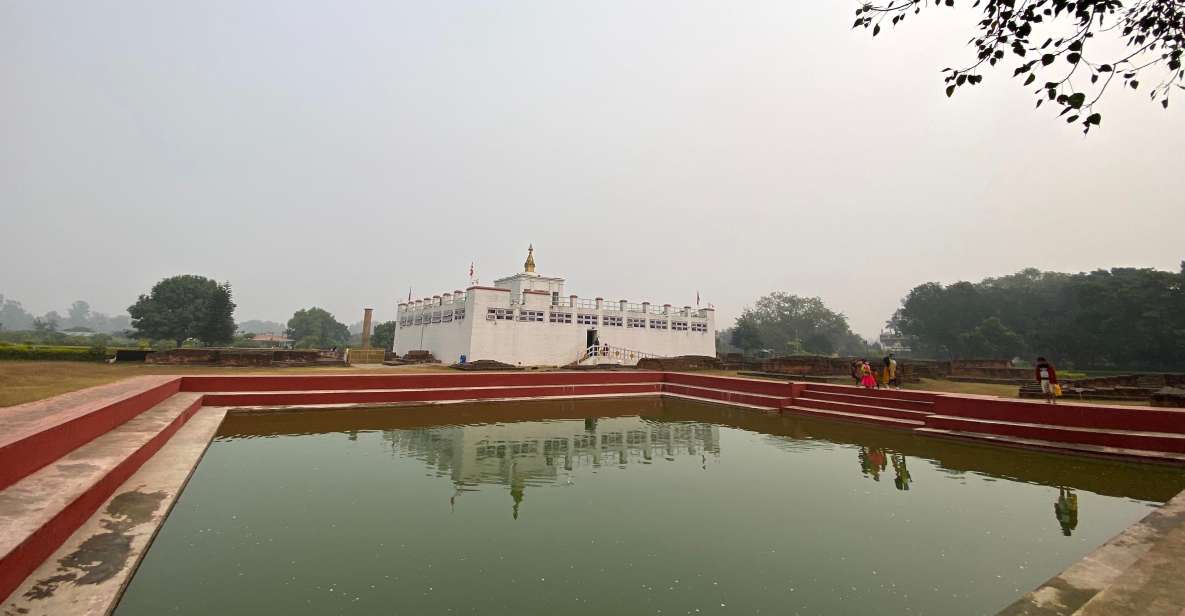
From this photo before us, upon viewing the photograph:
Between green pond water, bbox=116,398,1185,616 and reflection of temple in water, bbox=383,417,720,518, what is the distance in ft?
0.27

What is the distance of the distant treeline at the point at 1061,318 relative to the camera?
36.5 m

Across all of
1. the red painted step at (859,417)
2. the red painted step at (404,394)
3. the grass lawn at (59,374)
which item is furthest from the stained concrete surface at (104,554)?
the red painted step at (859,417)

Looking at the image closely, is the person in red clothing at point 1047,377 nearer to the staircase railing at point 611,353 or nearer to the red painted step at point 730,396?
the red painted step at point 730,396

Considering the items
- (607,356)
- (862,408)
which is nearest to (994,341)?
(607,356)

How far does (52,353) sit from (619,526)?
2459 cm

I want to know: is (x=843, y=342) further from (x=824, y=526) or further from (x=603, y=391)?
(x=824, y=526)

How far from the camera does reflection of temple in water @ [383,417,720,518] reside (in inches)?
323

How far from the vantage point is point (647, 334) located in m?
33.2

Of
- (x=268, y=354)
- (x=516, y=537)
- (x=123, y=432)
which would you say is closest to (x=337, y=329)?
(x=268, y=354)

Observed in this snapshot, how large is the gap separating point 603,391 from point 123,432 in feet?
46.9

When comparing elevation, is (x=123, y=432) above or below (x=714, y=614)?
above

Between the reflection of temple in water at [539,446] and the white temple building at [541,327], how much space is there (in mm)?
15470

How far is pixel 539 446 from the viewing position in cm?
1036

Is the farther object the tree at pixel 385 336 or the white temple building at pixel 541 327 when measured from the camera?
the tree at pixel 385 336
